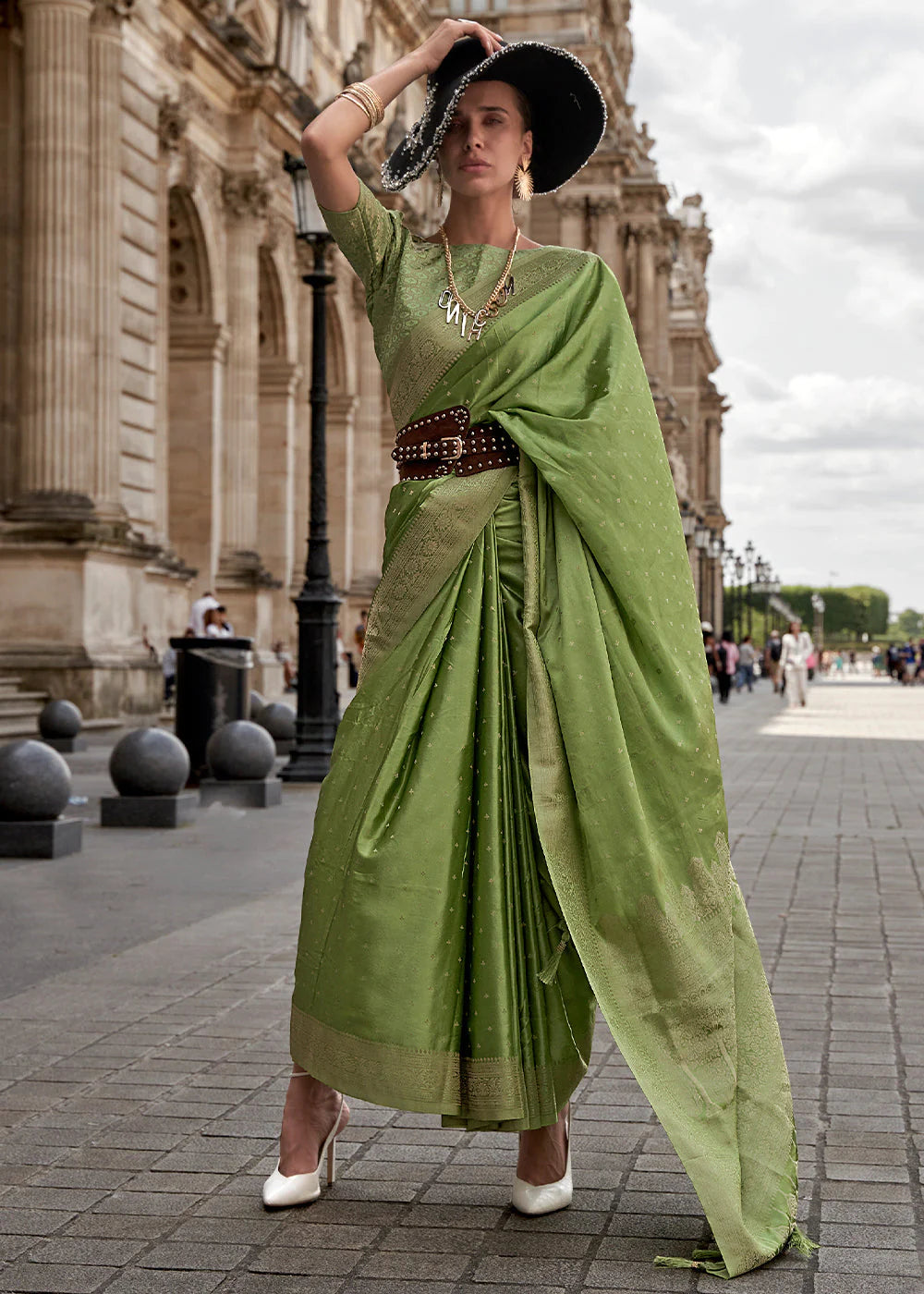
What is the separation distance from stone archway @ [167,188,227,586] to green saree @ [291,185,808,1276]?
24953 millimetres

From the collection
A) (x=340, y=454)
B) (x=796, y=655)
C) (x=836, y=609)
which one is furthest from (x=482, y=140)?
(x=836, y=609)

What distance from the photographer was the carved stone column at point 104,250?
2059cm

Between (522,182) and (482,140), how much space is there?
0.19 m

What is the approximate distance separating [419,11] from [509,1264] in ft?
149

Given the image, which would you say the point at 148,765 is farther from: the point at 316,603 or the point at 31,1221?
the point at 31,1221

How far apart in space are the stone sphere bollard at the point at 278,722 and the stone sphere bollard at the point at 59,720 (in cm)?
174

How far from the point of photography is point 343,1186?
4004 mm

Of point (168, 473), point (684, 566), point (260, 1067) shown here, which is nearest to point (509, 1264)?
point (684, 566)

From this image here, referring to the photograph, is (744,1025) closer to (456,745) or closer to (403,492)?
(456,745)

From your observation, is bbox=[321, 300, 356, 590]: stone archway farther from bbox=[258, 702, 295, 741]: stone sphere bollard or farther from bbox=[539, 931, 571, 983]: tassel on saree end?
bbox=[539, 931, 571, 983]: tassel on saree end

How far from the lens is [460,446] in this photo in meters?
3.76

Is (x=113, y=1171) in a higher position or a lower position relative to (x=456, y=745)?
lower

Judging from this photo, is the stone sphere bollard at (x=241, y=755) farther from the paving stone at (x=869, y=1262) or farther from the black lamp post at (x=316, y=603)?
the paving stone at (x=869, y=1262)

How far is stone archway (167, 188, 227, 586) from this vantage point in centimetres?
2842
